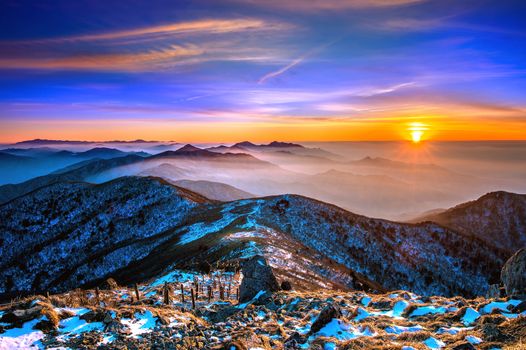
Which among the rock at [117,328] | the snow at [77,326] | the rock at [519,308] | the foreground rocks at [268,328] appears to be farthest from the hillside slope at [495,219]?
the snow at [77,326]

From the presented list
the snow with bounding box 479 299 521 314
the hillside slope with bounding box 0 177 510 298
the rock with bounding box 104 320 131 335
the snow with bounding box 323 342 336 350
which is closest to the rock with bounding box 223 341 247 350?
the snow with bounding box 323 342 336 350

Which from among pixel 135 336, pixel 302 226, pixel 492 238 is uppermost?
pixel 135 336

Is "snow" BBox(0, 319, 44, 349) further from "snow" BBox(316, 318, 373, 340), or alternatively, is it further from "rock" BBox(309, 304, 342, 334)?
"snow" BBox(316, 318, 373, 340)

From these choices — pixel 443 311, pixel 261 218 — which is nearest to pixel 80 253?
pixel 261 218

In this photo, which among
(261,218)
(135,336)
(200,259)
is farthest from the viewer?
(261,218)

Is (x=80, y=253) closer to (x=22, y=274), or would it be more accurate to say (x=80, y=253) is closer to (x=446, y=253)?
(x=22, y=274)

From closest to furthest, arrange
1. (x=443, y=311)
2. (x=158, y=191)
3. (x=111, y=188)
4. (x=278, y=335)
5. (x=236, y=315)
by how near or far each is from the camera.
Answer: (x=278, y=335) → (x=443, y=311) → (x=236, y=315) → (x=158, y=191) → (x=111, y=188)

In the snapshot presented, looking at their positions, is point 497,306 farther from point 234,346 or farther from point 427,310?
point 234,346

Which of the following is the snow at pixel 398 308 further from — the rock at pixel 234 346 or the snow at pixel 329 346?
the rock at pixel 234 346
